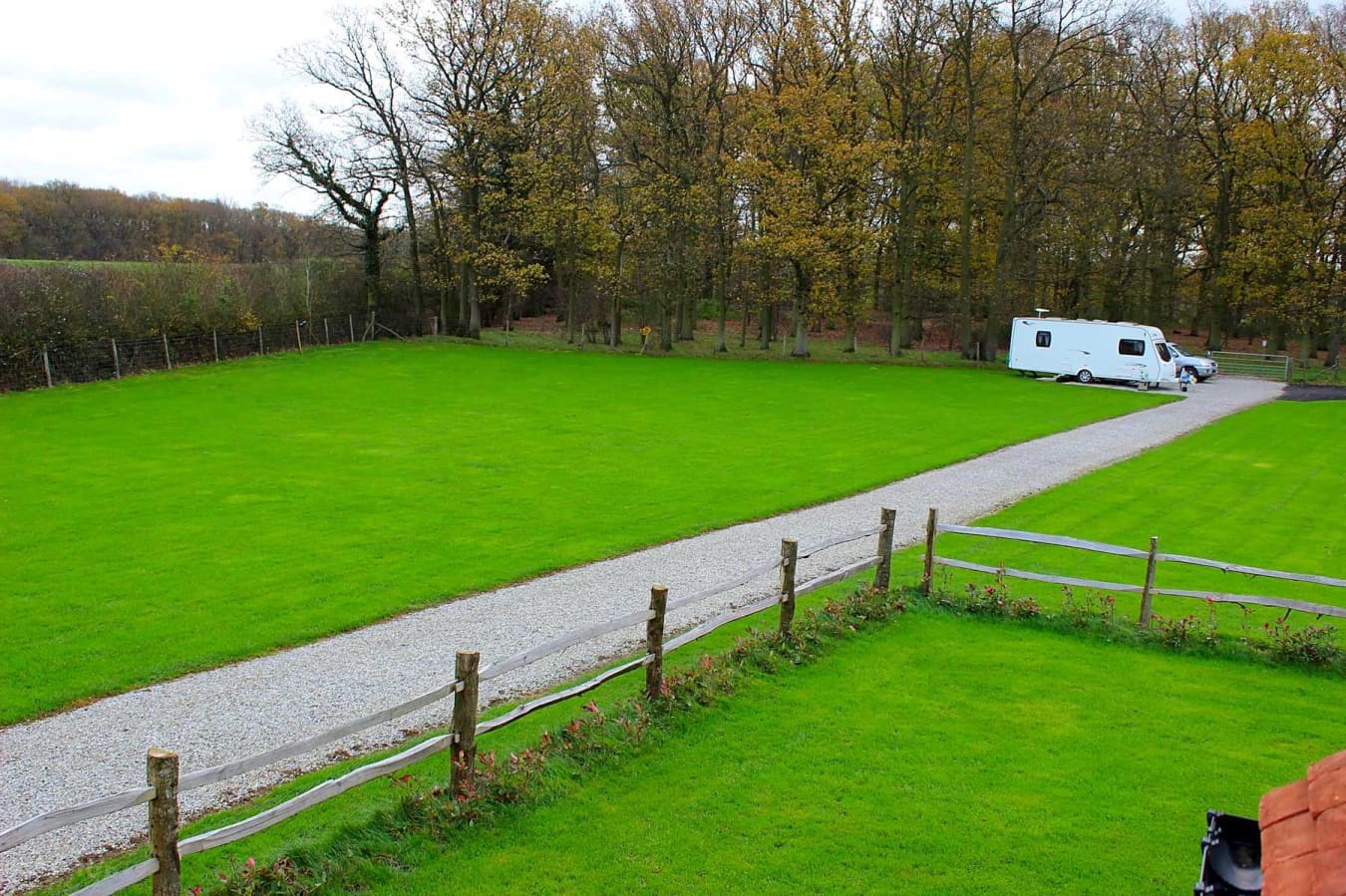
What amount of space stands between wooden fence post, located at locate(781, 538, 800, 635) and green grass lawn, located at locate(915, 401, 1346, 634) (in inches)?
128

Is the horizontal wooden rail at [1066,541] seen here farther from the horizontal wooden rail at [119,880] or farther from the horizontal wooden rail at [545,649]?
the horizontal wooden rail at [119,880]

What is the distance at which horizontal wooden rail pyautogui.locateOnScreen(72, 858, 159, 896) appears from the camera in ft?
14.9

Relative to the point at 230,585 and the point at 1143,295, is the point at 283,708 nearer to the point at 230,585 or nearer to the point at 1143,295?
the point at 230,585

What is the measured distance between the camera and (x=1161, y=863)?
6.12 meters

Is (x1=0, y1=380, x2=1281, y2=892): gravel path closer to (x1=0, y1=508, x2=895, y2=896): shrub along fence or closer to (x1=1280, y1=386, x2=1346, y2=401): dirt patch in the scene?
(x1=0, y1=508, x2=895, y2=896): shrub along fence

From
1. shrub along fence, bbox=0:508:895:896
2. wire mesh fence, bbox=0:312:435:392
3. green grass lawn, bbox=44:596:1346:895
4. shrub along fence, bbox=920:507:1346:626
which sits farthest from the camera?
wire mesh fence, bbox=0:312:435:392

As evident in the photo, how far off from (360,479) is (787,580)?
34.8 ft

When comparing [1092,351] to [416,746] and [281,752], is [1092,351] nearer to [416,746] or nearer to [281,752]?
[416,746]

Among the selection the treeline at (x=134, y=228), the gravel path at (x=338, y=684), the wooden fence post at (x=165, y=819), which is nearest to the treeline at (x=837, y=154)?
the treeline at (x=134, y=228)

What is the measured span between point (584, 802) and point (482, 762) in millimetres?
759

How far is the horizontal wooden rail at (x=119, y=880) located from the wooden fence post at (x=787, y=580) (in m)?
5.87

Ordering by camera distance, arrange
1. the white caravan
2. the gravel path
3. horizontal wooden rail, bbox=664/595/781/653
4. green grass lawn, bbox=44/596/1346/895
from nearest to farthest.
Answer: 1. green grass lawn, bbox=44/596/1346/895
2. the gravel path
3. horizontal wooden rail, bbox=664/595/781/653
4. the white caravan

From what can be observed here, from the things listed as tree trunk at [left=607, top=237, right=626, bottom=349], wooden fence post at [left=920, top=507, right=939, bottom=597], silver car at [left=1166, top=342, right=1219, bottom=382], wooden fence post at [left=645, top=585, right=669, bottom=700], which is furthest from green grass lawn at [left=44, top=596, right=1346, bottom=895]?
silver car at [left=1166, top=342, right=1219, bottom=382]

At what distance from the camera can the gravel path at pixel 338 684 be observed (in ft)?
22.4
